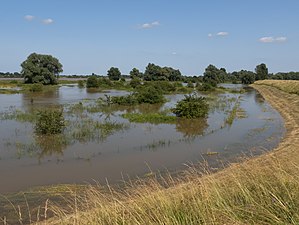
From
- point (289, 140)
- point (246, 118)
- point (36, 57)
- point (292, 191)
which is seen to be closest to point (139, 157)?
point (289, 140)

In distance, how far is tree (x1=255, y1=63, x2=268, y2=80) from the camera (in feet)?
Result: 359

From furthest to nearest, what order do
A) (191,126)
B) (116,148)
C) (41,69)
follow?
(41,69), (191,126), (116,148)

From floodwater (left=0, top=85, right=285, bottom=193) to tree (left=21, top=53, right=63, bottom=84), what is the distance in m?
51.6

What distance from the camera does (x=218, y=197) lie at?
4.90 m

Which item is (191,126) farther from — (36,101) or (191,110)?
(36,101)

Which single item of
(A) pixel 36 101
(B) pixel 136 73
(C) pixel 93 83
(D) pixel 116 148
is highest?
(B) pixel 136 73

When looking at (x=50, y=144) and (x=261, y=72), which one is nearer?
Result: (x=50, y=144)

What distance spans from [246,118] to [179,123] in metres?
6.28

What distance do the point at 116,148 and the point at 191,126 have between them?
7480 millimetres

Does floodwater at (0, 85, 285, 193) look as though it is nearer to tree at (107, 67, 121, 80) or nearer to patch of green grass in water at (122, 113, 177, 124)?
patch of green grass in water at (122, 113, 177, 124)

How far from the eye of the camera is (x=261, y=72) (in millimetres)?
110312

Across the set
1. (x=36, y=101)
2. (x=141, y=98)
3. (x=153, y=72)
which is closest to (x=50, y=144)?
(x=141, y=98)

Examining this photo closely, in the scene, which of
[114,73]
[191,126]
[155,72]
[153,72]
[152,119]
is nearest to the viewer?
[191,126]

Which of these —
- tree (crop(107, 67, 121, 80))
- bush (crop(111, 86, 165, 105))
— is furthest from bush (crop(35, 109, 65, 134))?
tree (crop(107, 67, 121, 80))
